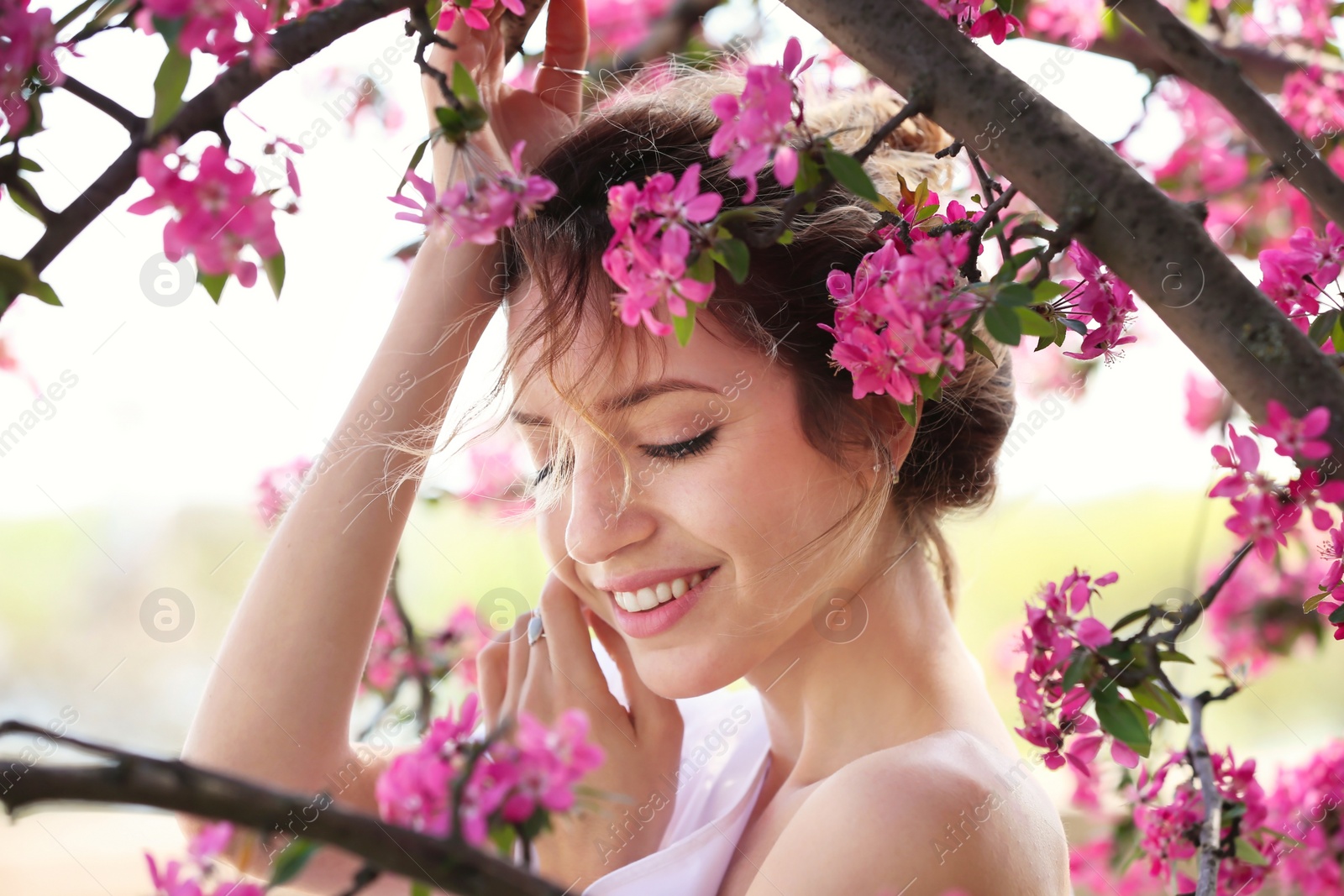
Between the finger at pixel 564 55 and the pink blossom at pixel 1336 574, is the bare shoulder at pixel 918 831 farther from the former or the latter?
the finger at pixel 564 55

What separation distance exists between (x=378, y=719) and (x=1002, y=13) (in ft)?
3.86

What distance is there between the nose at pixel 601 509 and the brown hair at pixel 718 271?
0.03m

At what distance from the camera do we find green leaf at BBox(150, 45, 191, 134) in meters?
0.52

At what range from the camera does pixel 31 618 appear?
363 centimetres

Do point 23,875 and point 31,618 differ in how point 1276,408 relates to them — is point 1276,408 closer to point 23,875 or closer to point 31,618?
point 23,875

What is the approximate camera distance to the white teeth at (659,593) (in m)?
1.08

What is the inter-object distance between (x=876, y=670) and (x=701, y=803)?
353 millimetres

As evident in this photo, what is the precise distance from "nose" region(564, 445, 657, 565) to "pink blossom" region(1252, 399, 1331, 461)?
605 millimetres

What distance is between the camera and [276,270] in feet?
1.83

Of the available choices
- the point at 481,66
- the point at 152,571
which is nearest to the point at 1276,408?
the point at 481,66

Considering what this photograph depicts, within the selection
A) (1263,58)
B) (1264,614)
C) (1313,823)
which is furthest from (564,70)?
(1264,614)

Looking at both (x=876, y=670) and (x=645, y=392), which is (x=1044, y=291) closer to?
(x=645, y=392)

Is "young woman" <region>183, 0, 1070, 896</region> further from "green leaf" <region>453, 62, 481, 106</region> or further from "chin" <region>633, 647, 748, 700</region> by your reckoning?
"green leaf" <region>453, 62, 481, 106</region>

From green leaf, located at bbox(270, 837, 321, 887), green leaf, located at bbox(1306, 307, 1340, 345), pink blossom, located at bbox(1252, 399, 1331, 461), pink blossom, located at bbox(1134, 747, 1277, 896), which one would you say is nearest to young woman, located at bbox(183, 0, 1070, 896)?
pink blossom, located at bbox(1134, 747, 1277, 896)
